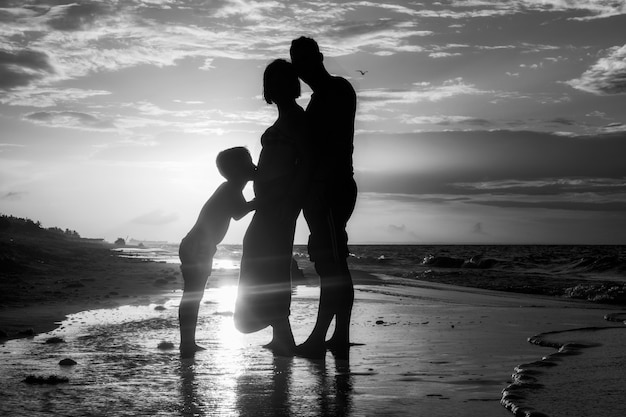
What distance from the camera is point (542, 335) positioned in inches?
315

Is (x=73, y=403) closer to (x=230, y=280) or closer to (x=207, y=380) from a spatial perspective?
(x=207, y=380)

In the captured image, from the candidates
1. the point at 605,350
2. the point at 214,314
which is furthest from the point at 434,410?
the point at 214,314

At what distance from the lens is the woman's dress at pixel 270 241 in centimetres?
643

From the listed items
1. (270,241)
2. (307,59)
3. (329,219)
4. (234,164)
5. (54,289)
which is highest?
(307,59)

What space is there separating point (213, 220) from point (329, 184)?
1164mm

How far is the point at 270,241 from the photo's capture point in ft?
21.7

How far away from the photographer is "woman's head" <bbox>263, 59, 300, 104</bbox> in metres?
6.57

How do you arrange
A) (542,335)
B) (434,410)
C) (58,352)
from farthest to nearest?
(542,335), (58,352), (434,410)

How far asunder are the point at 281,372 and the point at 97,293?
8289mm

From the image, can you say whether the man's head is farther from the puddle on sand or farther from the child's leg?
the puddle on sand

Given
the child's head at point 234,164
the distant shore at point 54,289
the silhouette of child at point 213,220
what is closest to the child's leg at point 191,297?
the silhouette of child at point 213,220

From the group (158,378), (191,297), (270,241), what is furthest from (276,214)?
(158,378)

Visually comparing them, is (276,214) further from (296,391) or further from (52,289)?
(52,289)

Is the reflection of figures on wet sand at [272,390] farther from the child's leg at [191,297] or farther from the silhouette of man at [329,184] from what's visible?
the silhouette of man at [329,184]
